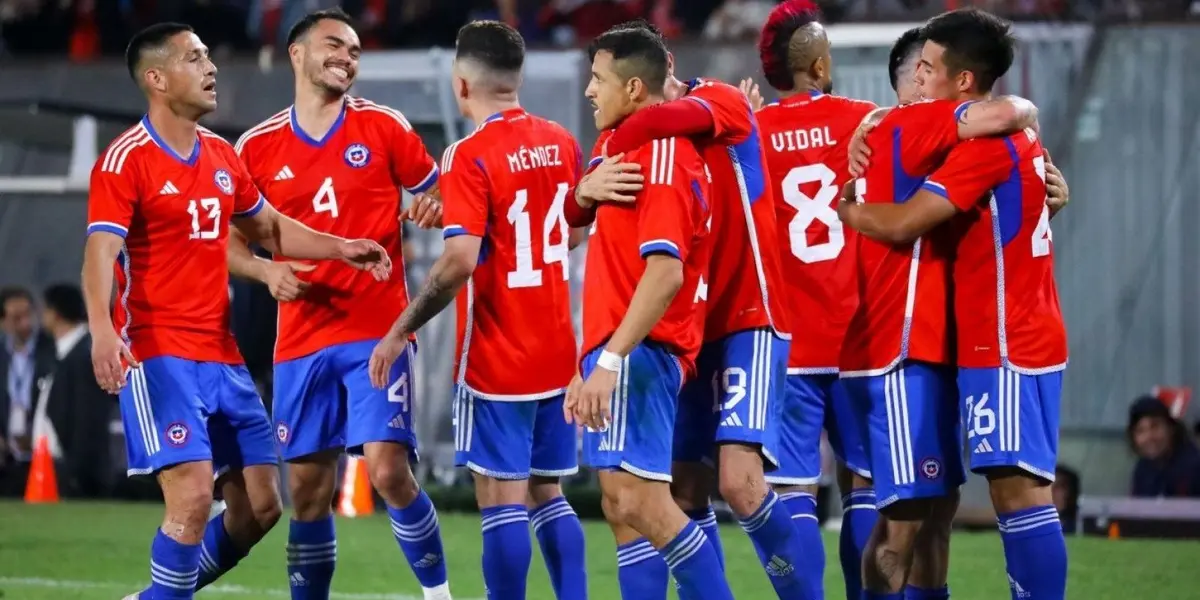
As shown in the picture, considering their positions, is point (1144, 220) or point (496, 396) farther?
point (1144, 220)

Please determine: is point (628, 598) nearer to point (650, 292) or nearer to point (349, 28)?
point (650, 292)

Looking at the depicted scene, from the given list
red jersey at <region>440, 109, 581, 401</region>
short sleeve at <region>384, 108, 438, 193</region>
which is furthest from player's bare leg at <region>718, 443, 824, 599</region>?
short sleeve at <region>384, 108, 438, 193</region>

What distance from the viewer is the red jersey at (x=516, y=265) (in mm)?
6840

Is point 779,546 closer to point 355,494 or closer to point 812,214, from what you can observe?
point 812,214

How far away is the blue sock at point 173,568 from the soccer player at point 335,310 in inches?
22.6

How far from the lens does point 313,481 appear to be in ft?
23.7

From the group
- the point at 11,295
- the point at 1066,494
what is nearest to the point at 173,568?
the point at 1066,494

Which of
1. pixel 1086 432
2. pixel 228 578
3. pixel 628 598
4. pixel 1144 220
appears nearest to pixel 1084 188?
pixel 1144 220

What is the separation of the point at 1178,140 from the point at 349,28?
8.04 metres

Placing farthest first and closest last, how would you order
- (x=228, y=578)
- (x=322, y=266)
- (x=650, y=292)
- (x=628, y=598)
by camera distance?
(x=228, y=578) → (x=322, y=266) → (x=628, y=598) → (x=650, y=292)

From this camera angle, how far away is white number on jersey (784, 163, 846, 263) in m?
6.95

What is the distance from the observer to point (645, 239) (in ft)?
18.2

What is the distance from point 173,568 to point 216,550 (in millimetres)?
622

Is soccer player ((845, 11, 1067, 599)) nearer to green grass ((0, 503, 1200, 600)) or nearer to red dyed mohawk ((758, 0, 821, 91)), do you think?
red dyed mohawk ((758, 0, 821, 91))
